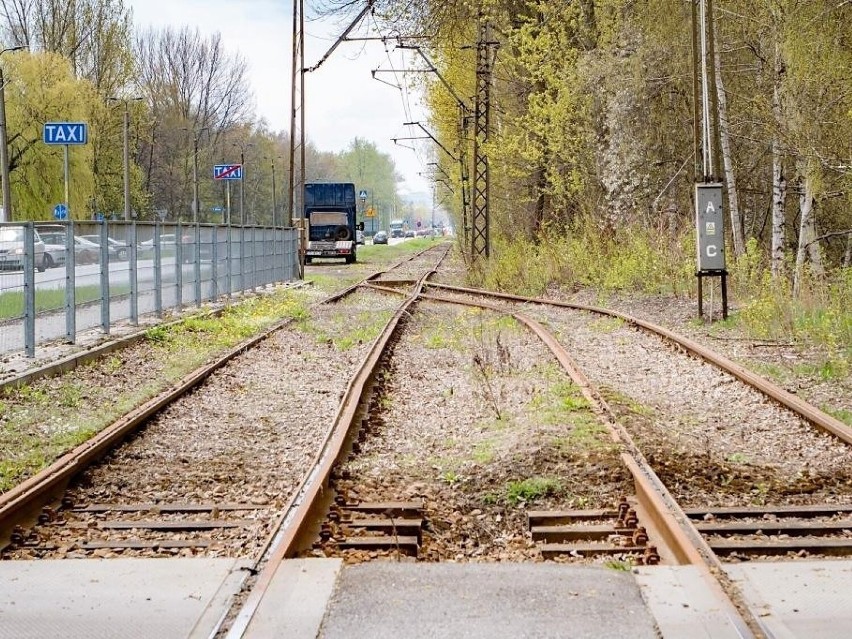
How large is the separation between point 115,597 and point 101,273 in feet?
40.5

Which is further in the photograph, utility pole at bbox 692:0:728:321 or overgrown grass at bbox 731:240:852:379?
utility pole at bbox 692:0:728:321

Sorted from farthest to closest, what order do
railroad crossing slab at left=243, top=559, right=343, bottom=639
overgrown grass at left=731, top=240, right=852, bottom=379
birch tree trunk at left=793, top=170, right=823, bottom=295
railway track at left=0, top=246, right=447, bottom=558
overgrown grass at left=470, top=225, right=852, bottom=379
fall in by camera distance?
1. birch tree trunk at left=793, top=170, right=823, bottom=295
2. overgrown grass at left=470, top=225, right=852, bottom=379
3. overgrown grass at left=731, top=240, right=852, bottom=379
4. railway track at left=0, top=246, right=447, bottom=558
5. railroad crossing slab at left=243, top=559, right=343, bottom=639

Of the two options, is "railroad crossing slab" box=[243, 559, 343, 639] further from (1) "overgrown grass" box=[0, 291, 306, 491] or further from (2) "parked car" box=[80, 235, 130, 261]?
(2) "parked car" box=[80, 235, 130, 261]

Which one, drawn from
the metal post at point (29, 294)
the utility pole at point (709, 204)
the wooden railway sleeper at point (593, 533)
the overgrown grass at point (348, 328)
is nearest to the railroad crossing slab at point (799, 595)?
the wooden railway sleeper at point (593, 533)

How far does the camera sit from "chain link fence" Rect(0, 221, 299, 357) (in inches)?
523

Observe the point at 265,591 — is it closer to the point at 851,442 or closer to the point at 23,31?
the point at 851,442

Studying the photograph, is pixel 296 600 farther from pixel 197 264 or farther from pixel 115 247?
pixel 197 264

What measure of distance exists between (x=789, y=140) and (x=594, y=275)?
7856mm

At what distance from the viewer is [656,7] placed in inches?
1077

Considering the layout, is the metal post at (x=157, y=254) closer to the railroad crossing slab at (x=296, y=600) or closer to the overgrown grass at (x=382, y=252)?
the railroad crossing slab at (x=296, y=600)

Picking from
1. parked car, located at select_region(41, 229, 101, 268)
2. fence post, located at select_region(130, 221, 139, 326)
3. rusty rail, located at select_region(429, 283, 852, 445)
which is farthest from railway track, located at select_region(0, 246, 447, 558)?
fence post, located at select_region(130, 221, 139, 326)

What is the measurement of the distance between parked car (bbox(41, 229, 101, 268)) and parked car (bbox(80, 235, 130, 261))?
65mm

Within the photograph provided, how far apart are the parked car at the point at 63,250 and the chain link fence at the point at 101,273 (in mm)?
13

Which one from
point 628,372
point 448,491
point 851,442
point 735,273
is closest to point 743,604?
point 448,491
